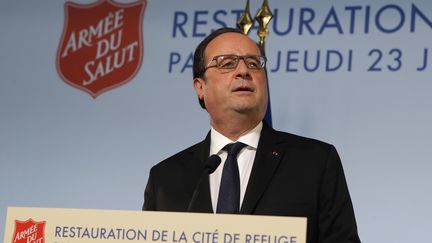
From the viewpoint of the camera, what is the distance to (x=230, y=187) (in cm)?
198

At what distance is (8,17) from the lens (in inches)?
155

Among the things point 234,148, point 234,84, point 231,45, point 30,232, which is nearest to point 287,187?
point 234,148

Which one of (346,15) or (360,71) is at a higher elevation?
(346,15)

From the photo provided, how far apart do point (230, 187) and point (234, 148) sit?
0.45ft

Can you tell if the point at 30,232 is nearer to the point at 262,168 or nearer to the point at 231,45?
the point at 262,168

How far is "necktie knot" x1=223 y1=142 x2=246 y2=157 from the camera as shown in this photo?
2076 mm

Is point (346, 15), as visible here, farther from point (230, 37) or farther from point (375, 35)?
point (230, 37)

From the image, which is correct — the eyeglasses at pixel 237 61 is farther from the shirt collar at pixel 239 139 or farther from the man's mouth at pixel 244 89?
the shirt collar at pixel 239 139

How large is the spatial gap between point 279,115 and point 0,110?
1363 millimetres

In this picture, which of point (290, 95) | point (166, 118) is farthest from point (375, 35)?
point (166, 118)

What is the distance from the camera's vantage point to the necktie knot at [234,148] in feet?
6.81

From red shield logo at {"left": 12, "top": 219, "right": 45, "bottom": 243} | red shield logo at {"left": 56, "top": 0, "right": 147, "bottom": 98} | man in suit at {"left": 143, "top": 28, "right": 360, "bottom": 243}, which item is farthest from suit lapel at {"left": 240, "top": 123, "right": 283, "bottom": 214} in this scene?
red shield logo at {"left": 56, "top": 0, "right": 147, "bottom": 98}

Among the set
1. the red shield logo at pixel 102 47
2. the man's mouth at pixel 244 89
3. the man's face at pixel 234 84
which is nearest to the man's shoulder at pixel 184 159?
the man's face at pixel 234 84

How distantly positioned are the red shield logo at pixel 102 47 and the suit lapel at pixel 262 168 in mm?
1638
